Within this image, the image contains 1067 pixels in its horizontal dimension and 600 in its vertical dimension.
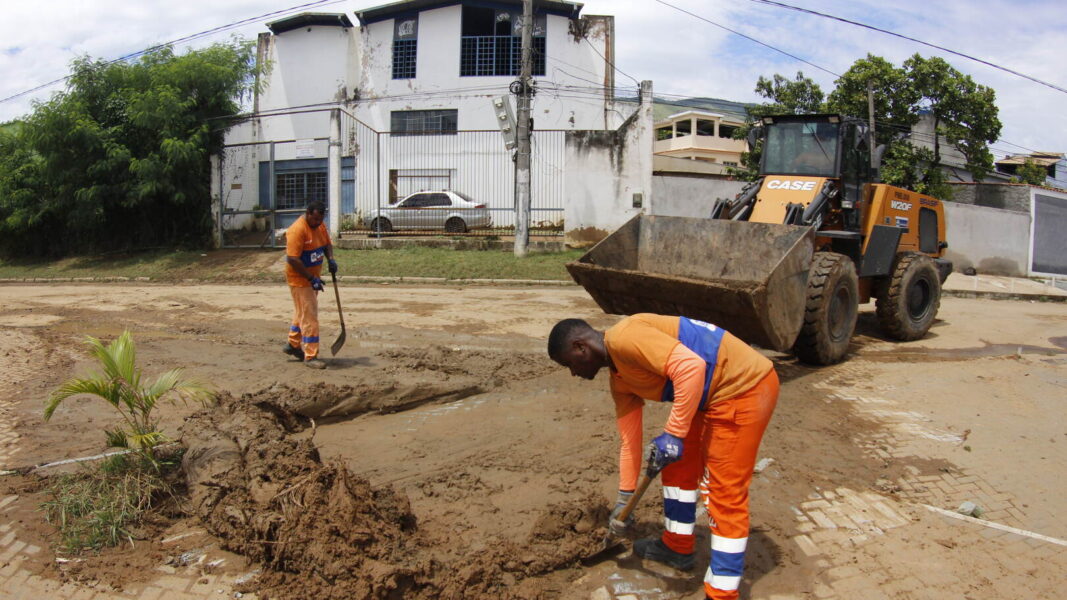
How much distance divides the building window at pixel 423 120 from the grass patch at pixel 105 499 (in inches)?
851

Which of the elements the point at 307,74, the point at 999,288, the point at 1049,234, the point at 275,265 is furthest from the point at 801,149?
the point at 307,74

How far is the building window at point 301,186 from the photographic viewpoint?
71.1 ft

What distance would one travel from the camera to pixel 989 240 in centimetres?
2062

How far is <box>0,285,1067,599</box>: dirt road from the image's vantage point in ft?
11.9

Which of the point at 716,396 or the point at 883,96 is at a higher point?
the point at 883,96

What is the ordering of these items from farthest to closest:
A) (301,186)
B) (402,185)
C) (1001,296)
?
(301,186), (402,185), (1001,296)

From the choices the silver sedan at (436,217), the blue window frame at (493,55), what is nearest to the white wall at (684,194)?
the silver sedan at (436,217)

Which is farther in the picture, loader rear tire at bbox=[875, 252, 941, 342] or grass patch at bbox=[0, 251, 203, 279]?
grass patch at bbox=[0, 251, 203, 279]

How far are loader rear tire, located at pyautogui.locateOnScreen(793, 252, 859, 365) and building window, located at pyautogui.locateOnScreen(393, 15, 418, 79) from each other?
2095 centimetres

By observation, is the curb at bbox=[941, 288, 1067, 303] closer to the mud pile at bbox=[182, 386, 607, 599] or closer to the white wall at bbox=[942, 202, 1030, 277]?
the white wall at bbox=[942, 202, 1030, 277]

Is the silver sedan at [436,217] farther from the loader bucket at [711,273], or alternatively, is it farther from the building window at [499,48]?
the loader bucket at [711,273]

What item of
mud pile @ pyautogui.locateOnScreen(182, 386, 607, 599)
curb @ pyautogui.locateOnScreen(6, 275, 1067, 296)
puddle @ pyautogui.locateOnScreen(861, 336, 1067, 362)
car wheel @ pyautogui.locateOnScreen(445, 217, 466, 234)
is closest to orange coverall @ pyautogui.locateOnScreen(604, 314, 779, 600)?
mud pile @ pyautogui.locateOnScreen(182, 386, 607, 599)

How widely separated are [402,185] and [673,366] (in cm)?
1810

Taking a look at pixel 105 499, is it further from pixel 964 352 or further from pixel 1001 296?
pixel 1001 296
